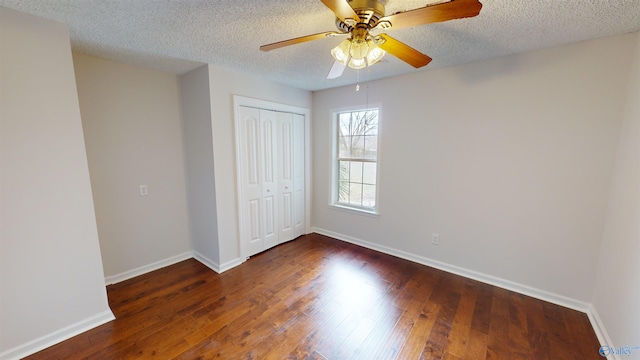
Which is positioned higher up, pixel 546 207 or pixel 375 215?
pixel 546 207

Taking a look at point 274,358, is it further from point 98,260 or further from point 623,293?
point 623,293

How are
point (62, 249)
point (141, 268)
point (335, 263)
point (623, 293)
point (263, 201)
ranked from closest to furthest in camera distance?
point (623, 293) → point (62, 249) → point (141, 268) → point (335, 263) → point (263, 201)

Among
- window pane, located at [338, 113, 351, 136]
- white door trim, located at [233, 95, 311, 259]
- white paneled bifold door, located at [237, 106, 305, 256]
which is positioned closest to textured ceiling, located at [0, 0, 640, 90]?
white door trim, located at [233, 95, 311, 259]

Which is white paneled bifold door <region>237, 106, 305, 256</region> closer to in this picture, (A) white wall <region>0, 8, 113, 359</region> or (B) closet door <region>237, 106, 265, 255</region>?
(B) closet door <region>237, 106, 265, 255</region>

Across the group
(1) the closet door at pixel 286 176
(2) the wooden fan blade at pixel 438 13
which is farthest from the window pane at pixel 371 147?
(2) the wooden fan blade at pixel 438 13

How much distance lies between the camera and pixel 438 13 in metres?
1.09

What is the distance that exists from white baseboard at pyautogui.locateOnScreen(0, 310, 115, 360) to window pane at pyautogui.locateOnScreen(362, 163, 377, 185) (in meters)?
3.06

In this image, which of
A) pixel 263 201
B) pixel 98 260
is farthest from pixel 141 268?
pixel 263 201

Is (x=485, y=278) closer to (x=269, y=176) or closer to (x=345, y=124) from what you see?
(x=345, y=124)

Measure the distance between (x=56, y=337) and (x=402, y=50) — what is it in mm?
3208

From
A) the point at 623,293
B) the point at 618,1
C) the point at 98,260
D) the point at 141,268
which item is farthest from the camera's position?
the point at 141,268

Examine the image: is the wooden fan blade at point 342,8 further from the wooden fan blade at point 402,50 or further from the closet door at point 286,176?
the closet door at point 286,176

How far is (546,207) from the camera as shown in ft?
7.19

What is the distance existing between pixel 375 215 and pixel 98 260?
2919 millimetres
